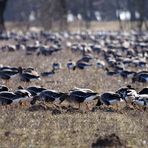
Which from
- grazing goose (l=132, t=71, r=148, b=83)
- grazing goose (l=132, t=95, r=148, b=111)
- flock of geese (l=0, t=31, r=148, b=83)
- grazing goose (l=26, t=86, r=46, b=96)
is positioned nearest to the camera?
grazing goose (l=132, t=95, r=148, b=111)

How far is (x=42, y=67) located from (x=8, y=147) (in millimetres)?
14052

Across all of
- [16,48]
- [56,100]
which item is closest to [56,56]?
[16,48]

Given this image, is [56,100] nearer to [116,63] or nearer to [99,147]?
[99,147]

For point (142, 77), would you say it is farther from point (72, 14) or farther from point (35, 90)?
point (72, 14)

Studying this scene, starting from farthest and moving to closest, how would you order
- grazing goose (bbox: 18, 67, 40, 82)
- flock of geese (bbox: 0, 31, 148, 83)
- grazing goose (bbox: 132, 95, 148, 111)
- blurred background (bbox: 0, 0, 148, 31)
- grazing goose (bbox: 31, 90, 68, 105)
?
blurred background (bbox: 0, 0, 148, 31)
flock of geese (bbox: 0, 31, 148, 83)
grazing goose (bbox: 18, 67, 40, 82)
grazing goose (bbox: 31, 90, 68, 105)
grazing goose (bbox: 132, 95, 148, 111)

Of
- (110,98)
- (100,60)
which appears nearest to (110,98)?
(110,98)

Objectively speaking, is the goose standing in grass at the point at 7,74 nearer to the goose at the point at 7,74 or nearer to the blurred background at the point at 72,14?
the goose at the point at 7,74

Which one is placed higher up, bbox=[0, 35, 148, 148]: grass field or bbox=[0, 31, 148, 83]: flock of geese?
bbox=[0, 35, 148, 148]: grass field

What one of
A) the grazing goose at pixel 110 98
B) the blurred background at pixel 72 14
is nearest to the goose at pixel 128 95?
the grazing goose at pixel 110 98

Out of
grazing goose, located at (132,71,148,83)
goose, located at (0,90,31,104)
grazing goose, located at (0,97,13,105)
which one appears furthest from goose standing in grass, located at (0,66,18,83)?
grazing goose, located at (0,97,13,105)

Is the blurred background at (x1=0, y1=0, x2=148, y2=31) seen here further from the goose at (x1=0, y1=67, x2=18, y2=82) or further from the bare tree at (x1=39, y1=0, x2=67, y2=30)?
the goose at (x1=0, y1=67, x2=18, y2=82)

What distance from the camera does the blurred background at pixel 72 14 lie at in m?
56.3

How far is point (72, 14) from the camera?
90312 mm

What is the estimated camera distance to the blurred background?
185 feet
